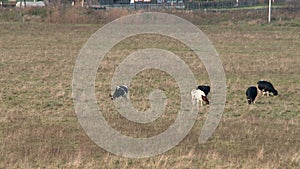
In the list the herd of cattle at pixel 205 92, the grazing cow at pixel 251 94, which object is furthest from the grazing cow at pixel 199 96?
the grazing cow at pixel 251 94

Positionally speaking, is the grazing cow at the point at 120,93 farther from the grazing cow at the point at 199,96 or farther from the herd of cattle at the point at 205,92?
the grazing cow at the point at 199,96

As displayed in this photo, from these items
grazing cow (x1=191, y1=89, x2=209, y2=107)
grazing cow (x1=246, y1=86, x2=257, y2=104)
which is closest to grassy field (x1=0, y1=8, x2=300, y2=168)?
grazing cow (x1=246, y1=86, x2=257, y2=104)

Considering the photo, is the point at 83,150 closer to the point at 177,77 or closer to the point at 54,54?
the point at 177,77

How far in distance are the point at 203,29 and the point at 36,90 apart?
100 ft

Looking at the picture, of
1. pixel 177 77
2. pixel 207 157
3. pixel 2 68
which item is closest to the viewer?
pixel 207 157

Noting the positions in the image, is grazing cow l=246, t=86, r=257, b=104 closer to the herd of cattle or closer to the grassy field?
the herd of cattle

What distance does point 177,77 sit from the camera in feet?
74.9

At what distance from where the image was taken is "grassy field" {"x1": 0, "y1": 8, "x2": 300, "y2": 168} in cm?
1196

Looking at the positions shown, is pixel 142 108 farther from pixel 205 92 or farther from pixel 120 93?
pixel 205 92

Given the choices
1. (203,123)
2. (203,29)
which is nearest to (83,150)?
(203,123)

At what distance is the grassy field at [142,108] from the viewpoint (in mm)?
11961

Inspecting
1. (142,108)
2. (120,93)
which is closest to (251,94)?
(142,108)

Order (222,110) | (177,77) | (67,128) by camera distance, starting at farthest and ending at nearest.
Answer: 1. (177,77)
2. (222,110)
3. (67,128)

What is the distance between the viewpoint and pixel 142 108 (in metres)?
17.0
